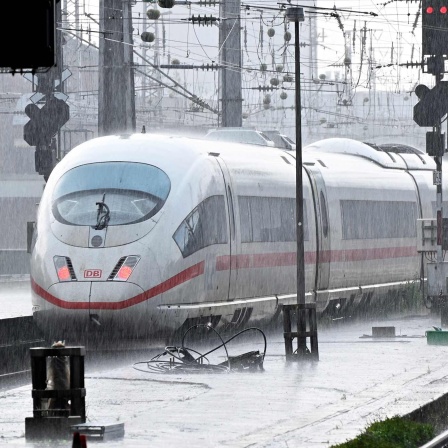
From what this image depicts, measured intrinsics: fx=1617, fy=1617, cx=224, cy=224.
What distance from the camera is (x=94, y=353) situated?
22.6 meters

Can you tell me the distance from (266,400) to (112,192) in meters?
7.67

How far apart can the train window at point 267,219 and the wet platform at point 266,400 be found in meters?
3.66

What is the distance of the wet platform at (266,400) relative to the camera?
41.4 feet

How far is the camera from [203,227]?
22.9 metres

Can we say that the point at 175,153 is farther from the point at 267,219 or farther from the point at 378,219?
the point at 378,219

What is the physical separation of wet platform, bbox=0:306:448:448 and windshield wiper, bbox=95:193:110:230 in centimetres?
187

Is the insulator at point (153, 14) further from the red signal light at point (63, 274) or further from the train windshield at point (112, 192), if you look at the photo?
the red signal light at point (63, 274)

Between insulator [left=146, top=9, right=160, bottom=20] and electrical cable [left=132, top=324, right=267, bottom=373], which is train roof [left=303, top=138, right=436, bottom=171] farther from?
electrical cable [left=132, top=324, right=267, bottom=373]

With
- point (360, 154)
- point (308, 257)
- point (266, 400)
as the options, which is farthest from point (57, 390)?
point (360, 154)

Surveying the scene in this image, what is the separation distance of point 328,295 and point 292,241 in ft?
6.06

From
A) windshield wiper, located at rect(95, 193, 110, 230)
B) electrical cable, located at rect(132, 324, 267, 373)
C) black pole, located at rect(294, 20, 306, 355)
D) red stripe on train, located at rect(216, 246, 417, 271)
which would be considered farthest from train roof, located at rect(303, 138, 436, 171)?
electrical cable, located at rect(132, 324, 267, 373)

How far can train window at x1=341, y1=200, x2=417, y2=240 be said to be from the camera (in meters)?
30.2

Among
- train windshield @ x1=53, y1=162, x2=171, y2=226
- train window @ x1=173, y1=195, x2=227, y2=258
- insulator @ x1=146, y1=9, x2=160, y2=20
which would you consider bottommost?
train window @ x1=173, y1=195, x2=227, y2=258

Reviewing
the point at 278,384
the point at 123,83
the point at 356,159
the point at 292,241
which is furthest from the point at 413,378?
the point at 356,159
